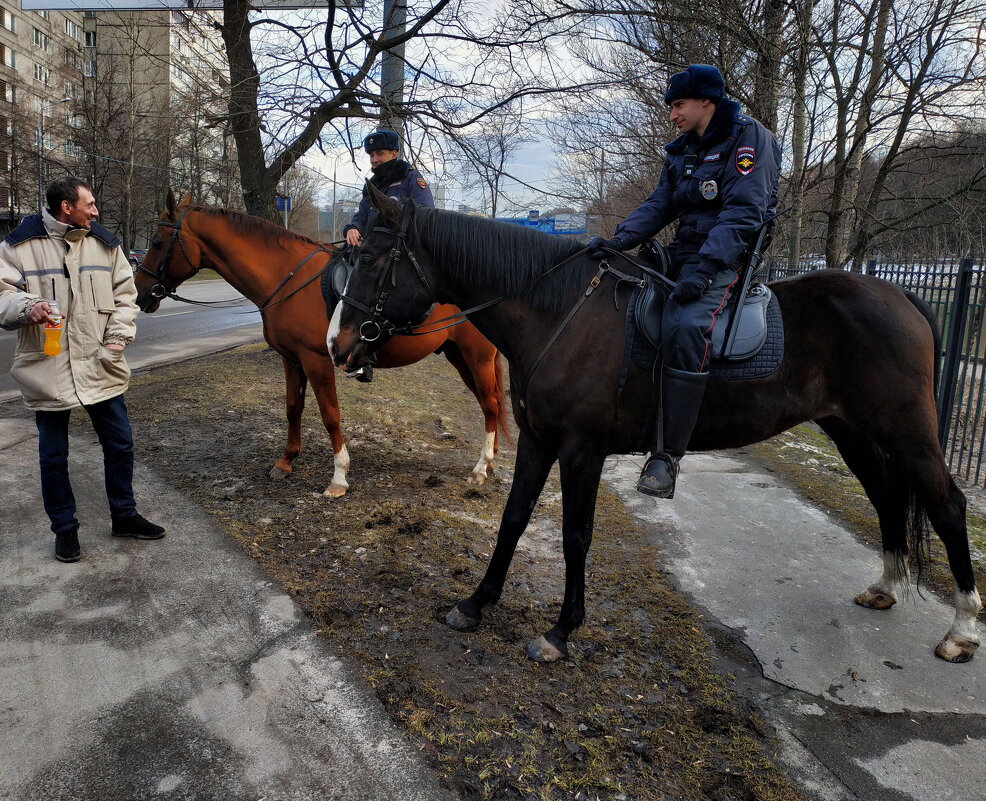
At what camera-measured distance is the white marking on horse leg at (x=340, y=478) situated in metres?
5.11

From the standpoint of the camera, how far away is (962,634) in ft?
10.8

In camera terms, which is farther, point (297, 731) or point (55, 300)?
point (55, 300)

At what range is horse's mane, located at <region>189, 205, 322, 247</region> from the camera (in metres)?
5.41

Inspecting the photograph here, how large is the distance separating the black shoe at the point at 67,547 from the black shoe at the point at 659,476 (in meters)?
3.22

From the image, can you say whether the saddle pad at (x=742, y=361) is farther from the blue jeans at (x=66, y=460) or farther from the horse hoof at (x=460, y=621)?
the blue jeans at (x=66, y=460)

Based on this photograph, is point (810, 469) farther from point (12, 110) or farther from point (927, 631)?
point (12, 110)

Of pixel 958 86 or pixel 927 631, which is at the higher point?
pixel 958 86

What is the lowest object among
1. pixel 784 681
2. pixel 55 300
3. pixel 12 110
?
pixel 784 681

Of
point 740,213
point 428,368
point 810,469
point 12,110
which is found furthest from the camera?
point 12,110

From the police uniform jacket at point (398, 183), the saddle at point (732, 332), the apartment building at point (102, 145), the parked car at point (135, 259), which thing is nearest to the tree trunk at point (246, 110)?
the parked car at point (135, 259)

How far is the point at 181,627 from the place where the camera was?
10.5 ft

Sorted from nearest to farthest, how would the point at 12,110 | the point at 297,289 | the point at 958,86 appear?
the point at 297,289
the point at 958,86
the point at 12,110

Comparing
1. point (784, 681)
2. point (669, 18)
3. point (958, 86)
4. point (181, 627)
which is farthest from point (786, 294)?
point (958, 86)

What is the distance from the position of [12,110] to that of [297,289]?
36933mm
